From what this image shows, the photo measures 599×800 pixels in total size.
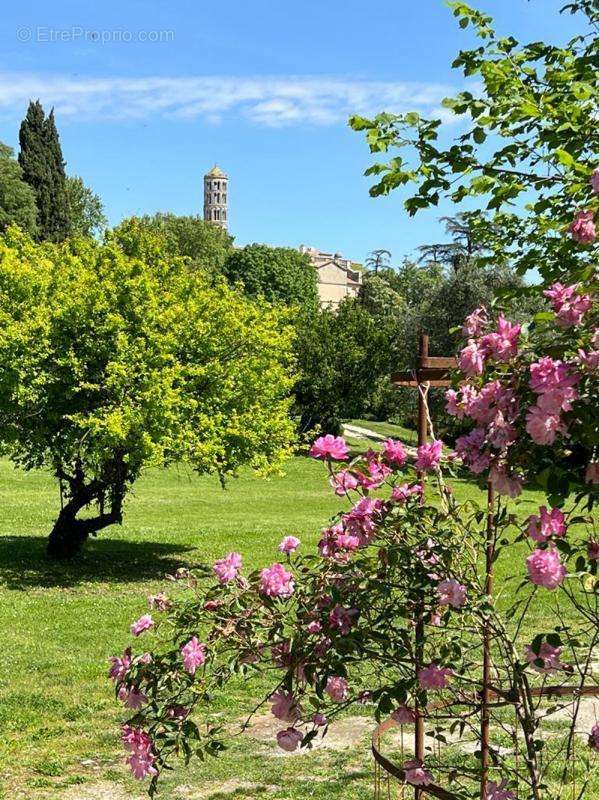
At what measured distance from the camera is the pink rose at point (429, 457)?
3682 millimetres

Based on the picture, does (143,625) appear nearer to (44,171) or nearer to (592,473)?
(592,473)

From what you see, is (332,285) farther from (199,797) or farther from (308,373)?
(199,797)

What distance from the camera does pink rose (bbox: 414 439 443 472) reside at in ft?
12.1

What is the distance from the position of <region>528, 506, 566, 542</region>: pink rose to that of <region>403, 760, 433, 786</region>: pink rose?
45.7 inches

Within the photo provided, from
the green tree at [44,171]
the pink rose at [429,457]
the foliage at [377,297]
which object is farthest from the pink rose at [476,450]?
the foliage at [377,297]

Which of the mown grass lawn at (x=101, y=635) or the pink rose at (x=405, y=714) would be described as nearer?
the pink rose at (x=405, y=714)

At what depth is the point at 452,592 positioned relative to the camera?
322cm

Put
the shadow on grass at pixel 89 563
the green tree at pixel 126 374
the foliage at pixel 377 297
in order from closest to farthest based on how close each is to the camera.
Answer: the green tree at pixel 126 374 < the shadow on grass at pixel 89 563 < the foliage at pixel 377 297

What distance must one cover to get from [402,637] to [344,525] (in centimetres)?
49

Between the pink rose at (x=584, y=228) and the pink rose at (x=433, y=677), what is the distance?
1.60 metres

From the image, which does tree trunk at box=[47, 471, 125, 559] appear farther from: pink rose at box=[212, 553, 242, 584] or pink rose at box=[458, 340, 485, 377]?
pink rose at box=[458, 340, 485, 377]

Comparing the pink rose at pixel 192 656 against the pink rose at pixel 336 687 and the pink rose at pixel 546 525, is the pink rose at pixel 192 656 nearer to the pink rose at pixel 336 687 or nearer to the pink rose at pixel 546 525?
the pink rose at pixel 336 687

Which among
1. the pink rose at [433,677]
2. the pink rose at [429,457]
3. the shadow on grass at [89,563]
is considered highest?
the pink rose at [429,457]

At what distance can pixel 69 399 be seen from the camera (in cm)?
1345
